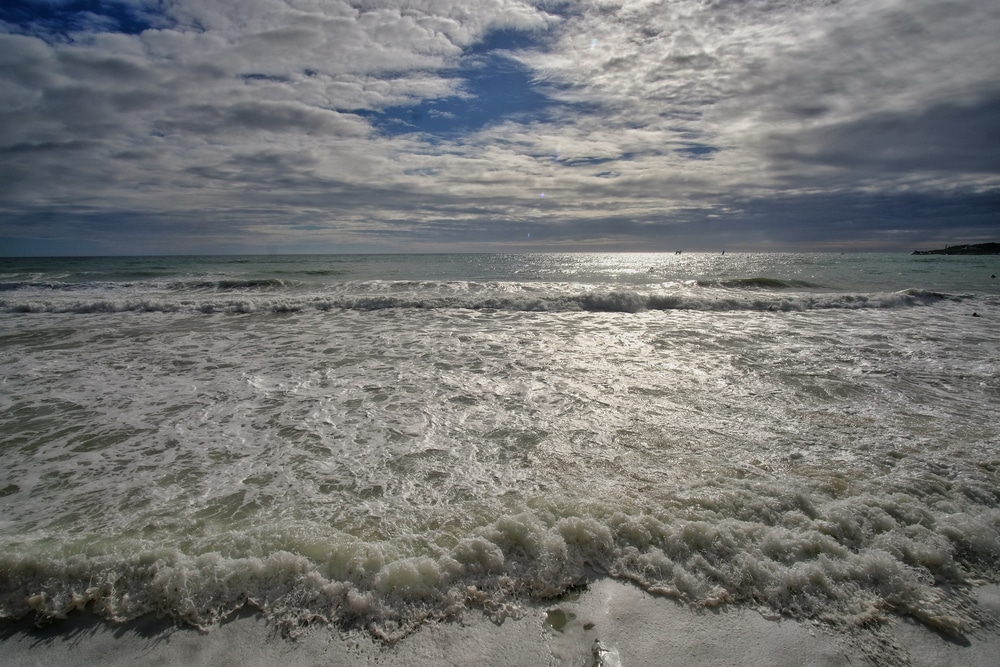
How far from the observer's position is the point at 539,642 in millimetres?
2428

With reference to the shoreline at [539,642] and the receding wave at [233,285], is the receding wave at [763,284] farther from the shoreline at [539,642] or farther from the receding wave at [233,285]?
the shoreline at [539,642]

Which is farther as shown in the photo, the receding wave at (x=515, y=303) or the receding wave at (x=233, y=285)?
the receding wave at (x=233, y=285)

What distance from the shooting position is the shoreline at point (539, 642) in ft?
7.65

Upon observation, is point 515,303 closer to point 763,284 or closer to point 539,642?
point 539,642

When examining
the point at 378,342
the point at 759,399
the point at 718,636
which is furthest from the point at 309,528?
the point at 378,342

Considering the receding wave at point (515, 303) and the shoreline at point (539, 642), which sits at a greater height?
the receding wave at point (515, 303)

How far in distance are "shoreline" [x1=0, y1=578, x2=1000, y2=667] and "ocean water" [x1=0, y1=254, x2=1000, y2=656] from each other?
3.6 inches

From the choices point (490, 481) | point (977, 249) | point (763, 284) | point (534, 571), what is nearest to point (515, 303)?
point (490, 481)

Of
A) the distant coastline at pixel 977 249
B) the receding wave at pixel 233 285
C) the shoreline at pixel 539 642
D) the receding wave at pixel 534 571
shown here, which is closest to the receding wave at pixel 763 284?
the receding wave at pixel 233 285

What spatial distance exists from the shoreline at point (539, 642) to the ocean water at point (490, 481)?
93 millimetres

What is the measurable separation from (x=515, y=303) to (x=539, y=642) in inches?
541

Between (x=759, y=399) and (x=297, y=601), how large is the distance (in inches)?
216

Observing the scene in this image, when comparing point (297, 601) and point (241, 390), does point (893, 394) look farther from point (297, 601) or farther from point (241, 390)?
point (241, 390)

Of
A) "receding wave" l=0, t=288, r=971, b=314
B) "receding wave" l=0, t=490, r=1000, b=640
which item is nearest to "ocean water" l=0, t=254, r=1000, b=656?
"receding wave" l=0, t=490, r=1000, b=640
